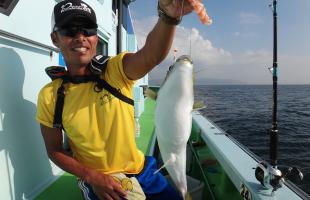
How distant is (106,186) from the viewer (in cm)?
238

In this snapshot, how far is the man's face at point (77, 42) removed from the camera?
2486 mm

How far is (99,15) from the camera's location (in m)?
5.62

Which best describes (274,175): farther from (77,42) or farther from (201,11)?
(77,42)

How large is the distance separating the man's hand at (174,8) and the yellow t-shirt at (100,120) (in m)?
0.67

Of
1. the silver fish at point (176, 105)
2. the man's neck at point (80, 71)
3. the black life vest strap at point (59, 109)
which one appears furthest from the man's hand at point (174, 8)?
the black life vest strap at point (59, 109)

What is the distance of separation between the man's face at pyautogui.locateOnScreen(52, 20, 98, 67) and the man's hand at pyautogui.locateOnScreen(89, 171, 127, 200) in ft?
2.92

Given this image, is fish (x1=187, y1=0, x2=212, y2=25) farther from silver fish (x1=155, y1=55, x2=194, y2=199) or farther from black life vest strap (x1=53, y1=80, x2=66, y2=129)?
black life vest strap (x1=53, y1=80, x2=66, y2=129)

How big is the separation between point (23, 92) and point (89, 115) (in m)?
1.06

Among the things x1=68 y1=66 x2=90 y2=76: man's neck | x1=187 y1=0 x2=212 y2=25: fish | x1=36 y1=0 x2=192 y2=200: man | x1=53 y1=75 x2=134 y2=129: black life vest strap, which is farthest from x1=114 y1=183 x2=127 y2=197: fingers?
x1=187 y1=0 x2=212 y2=25: fish

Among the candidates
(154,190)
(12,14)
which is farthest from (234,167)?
(12,14)

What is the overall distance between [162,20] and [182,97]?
521 mm

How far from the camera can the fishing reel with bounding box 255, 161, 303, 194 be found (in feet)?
8.94

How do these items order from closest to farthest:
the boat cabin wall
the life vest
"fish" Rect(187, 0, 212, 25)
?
"fish" Rect(187, 0, 212, 25) → the life vest → the boat cabin wall

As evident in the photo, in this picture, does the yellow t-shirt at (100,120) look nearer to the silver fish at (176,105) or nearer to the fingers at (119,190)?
the fingers at (119,190)
